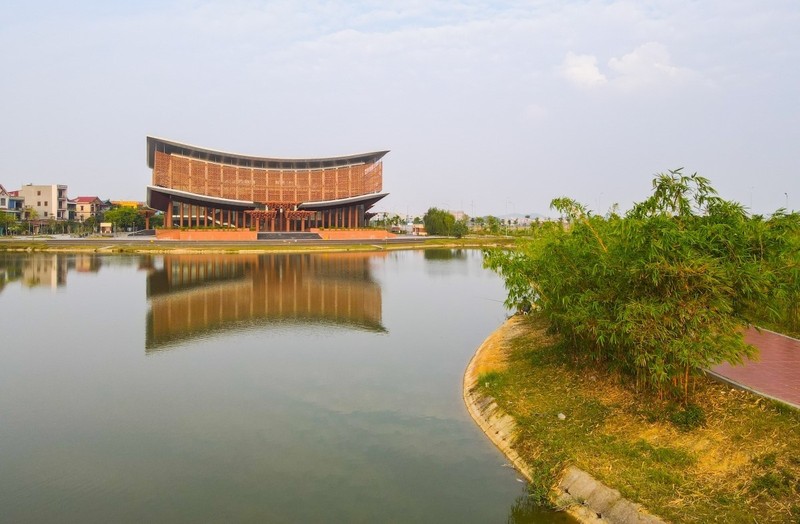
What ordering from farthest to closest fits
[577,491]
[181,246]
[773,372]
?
[181,246] → [773,372] → [577,491]

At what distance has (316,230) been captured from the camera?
83000 millimetres

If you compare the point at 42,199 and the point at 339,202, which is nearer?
the point at 339,202

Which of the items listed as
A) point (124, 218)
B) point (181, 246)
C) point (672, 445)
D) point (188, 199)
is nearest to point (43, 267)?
point (181, 246)

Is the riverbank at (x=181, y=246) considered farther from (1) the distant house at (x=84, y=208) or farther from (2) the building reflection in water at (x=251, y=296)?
(1) the distant house at (x=84, y=208)

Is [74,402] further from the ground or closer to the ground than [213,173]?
closer to the ground

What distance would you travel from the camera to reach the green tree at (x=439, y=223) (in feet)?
347

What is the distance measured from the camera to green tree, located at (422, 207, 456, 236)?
106 meters

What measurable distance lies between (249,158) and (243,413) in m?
79.8

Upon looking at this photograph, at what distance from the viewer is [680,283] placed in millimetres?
9352

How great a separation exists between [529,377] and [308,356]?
771 centimetres

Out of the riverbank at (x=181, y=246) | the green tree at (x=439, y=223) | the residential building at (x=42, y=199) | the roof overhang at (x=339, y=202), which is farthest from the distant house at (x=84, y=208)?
the green tree at (x=439, y=223)

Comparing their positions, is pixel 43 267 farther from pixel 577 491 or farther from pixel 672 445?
pixel 672 445

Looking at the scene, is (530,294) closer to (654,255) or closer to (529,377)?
(529,377)

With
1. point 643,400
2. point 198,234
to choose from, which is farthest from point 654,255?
point 198,234
